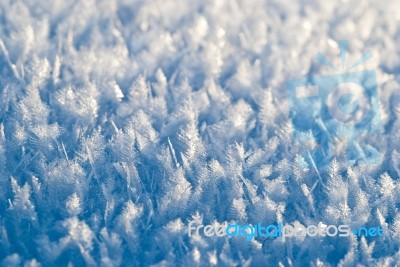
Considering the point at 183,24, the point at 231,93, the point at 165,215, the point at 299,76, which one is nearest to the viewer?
the point at 165,215

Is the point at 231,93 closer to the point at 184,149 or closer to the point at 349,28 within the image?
the point at 184,149

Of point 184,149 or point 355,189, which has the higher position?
point 184,149

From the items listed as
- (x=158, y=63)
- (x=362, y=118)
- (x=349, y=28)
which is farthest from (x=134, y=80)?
(x=349, y=28)

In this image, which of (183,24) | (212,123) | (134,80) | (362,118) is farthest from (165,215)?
(183,24)

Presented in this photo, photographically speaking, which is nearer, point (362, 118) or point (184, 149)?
point (184, 149)

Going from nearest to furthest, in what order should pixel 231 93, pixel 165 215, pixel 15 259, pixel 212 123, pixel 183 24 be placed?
pixel 15 259, pixel 165 215, pixel 212 123, pixel 231 93, pixel 183 24

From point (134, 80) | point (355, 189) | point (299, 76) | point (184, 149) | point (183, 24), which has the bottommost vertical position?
point (355, 189)
